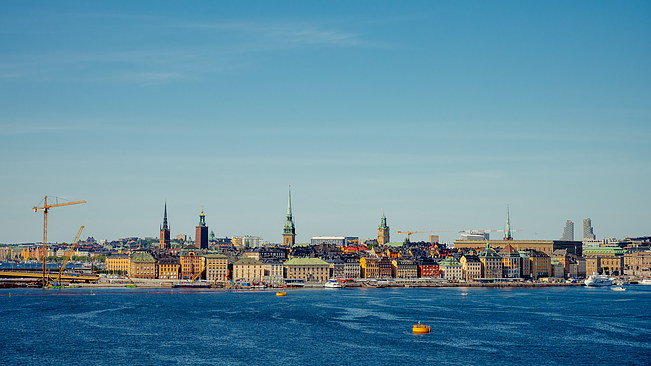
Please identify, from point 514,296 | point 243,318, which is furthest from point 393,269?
point 243,318

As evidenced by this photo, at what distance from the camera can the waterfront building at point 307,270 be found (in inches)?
5492

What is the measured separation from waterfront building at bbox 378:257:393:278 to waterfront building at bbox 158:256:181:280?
3445 cm

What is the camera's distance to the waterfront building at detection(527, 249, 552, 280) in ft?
522

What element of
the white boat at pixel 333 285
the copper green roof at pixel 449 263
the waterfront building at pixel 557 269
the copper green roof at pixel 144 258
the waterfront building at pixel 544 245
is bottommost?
the white boat at pixel 333 285

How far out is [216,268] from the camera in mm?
145375

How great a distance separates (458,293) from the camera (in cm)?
11362

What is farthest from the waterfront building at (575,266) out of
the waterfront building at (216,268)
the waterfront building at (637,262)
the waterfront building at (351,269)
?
the waterfront building at (216,268)

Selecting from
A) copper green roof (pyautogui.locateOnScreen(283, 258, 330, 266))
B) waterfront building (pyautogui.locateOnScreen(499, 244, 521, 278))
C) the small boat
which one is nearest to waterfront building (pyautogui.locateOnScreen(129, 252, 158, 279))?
copper green roof (pyautogui.locateOnScreen(283, 258, 330, 266))

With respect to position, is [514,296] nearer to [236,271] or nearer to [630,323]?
[630,323]

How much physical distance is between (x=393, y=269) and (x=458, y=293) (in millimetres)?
37425

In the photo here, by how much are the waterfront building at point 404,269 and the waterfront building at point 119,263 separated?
5158 centimetres

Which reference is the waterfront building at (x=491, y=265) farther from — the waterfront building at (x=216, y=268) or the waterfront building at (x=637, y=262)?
the waterfront building at (x=216, y=268)

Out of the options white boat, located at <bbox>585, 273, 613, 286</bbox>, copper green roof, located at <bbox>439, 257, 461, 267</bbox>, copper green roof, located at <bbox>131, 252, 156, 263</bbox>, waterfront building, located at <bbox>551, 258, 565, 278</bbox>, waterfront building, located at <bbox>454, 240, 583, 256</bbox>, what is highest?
waterfront building, located at <bbox>454, 240, 583, 256</bbox>

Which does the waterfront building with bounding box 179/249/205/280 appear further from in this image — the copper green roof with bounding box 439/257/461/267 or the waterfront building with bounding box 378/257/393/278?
the copper green roof with bounding box 439/257/461/267
